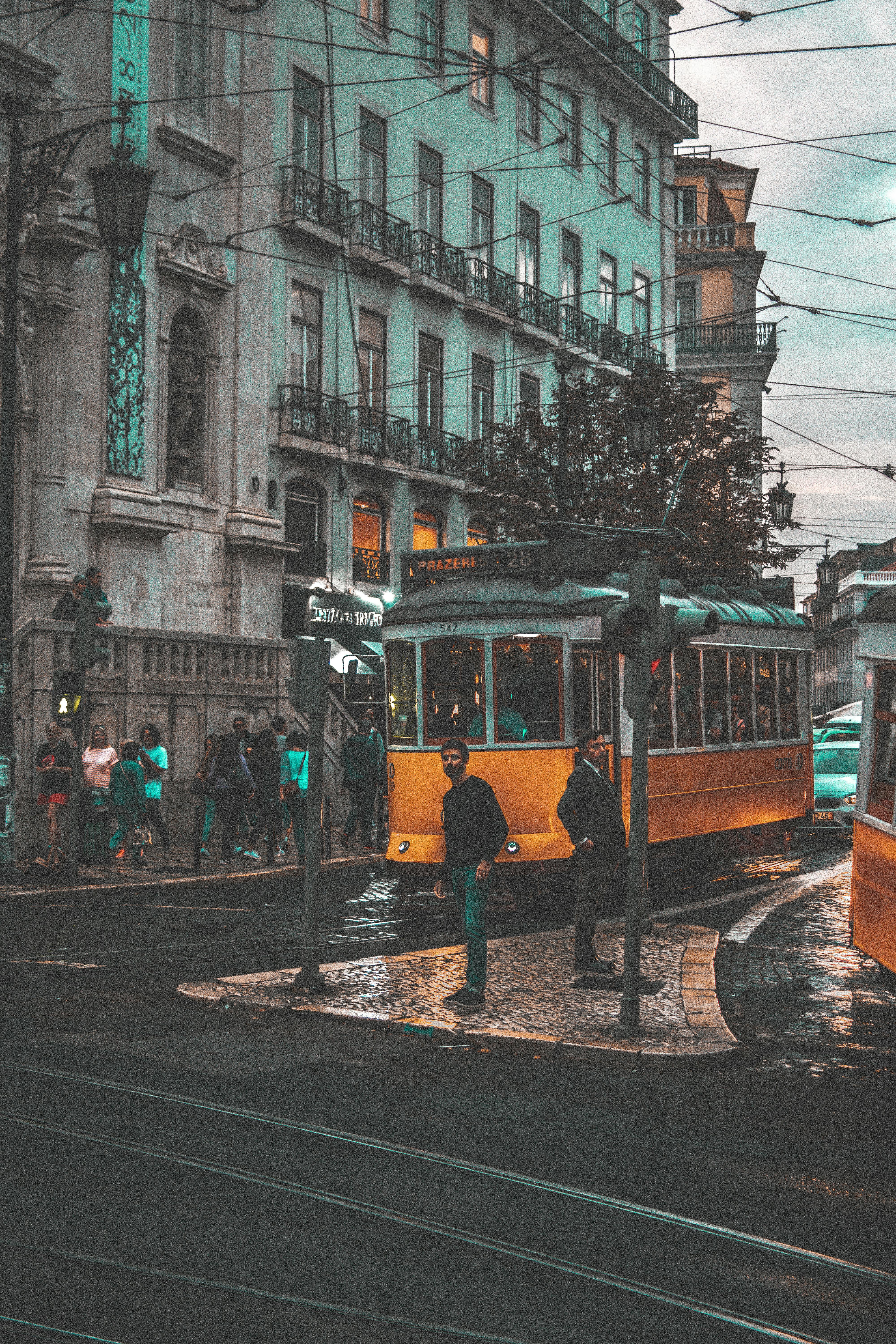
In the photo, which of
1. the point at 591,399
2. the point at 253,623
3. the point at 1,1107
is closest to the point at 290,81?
the point at 591,399

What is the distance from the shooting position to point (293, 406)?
2750 cm

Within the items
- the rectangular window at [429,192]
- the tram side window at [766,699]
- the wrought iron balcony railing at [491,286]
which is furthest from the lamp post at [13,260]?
the wrought iron balcony railing at [491,286]

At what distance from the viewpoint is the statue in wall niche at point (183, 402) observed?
25.0 m

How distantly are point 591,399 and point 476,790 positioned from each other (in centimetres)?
1948

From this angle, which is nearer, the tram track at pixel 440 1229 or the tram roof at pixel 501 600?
the tram track at pixel 440 1229

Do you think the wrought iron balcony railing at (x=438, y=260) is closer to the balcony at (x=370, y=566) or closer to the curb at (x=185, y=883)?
the balcony at (x=370, y=566)

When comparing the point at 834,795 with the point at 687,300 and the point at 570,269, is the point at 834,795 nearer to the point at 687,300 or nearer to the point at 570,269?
the point at 570,269

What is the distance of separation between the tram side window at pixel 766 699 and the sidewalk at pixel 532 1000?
625 cm

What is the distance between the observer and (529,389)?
36375mm

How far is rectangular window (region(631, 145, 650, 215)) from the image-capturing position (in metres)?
40.7

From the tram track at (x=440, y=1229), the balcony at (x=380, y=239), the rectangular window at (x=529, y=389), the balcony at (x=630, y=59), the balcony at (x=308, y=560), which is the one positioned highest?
the balcony at (x=630, y=59)

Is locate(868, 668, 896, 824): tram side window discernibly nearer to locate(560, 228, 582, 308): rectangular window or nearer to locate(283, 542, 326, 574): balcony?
locate(283, 542, 326, 574): balcony

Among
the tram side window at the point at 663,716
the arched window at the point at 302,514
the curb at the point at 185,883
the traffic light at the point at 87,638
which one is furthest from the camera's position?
the arched window at the point at 302,514

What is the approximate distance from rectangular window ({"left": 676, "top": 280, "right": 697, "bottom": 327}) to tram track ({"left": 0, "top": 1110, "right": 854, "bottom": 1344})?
51336 mm
